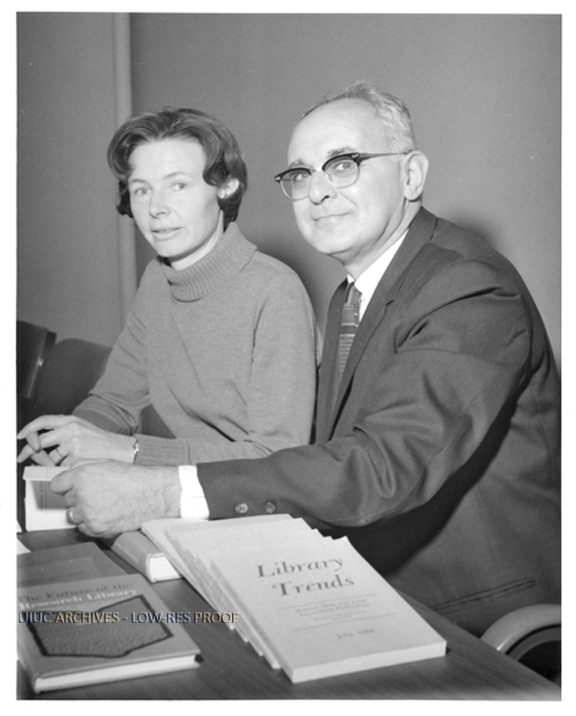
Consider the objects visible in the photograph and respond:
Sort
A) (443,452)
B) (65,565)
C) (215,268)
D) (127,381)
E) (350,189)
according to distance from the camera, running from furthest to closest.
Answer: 1. (127,381)
2. (215,268)
3. (350,189)
4. (443,452)
5. (65,565)

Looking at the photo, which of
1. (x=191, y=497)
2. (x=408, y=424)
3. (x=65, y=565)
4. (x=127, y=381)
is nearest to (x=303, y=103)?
(x=127, y=381)

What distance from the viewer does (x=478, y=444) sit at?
3.97 feet

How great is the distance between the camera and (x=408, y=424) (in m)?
1.16

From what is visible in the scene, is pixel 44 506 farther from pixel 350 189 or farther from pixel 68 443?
pixel 350 189

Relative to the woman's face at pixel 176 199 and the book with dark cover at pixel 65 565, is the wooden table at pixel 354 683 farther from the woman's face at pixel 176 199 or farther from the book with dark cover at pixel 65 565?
the woman's face at pixel 176 199

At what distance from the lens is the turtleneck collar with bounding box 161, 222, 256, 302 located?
176cm

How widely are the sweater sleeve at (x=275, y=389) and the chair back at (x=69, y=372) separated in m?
0.57

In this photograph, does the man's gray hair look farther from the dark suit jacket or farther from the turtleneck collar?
the turtleneck collar

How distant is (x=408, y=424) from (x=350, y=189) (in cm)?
59

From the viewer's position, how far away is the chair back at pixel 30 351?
4.57ft

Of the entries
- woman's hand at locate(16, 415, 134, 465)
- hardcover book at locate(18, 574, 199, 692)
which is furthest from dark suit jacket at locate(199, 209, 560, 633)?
woman's hand at locate(16, 415, 134, 465)

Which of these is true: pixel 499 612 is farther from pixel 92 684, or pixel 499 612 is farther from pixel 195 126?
pixel 195 126

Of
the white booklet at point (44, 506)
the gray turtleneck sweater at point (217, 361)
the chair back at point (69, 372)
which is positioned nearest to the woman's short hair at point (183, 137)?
the gray turtleneck sweater at point (217, 361)
